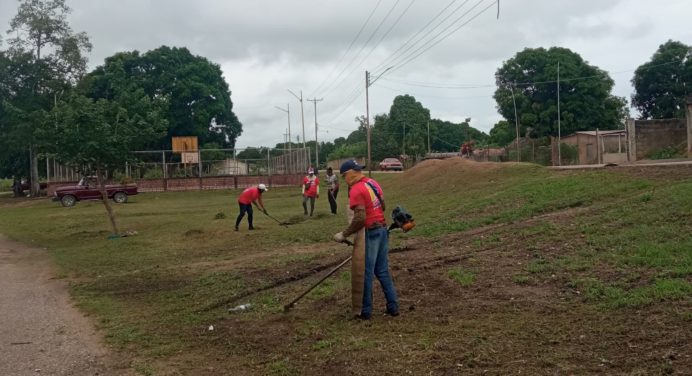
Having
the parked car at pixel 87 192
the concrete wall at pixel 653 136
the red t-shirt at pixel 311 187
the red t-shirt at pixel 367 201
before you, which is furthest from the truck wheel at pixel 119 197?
the red t-shirt at pixel 367 201

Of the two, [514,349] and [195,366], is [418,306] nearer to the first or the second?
[514,349]

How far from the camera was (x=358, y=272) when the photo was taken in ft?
22.6

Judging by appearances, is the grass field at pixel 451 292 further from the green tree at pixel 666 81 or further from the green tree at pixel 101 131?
the green tree at pixel 666 81

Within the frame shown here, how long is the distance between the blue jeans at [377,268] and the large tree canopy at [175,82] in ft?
164

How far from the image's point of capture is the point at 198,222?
21016 millimetres

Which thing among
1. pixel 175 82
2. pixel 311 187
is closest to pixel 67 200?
pixel 311 187

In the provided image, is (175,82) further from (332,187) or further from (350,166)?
(350,166)

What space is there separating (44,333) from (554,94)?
4660 centimetres

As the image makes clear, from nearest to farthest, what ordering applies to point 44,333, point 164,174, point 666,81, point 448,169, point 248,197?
point 44,333 → point 248,197 → point 448,169 → point 164,174 → point 666,81

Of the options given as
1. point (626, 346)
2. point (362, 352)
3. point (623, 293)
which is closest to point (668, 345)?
point (626, 346)

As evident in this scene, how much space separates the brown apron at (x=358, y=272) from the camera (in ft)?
22.5

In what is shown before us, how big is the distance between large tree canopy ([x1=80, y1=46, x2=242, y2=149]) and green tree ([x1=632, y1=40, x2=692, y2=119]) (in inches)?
1453

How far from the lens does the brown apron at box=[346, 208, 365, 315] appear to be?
22.5 ft

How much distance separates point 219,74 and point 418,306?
188 ft
